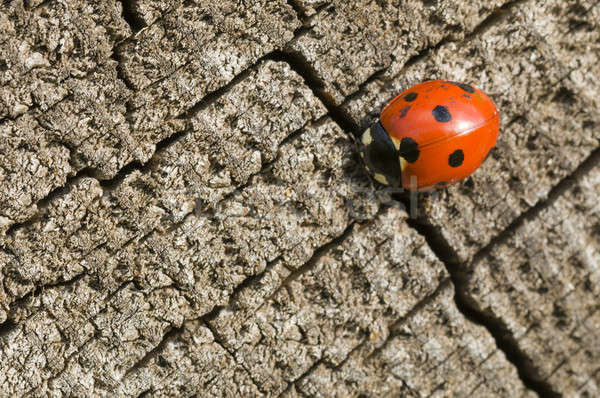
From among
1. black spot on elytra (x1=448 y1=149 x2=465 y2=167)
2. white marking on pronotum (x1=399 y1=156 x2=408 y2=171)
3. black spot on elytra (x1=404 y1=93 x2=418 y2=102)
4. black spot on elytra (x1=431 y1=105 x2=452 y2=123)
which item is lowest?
black spot on elytra (x1=448 y1=149 x2=465 y2=167)

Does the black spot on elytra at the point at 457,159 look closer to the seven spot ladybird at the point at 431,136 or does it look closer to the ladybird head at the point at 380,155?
the seven spot ladybird at the point at 431,136

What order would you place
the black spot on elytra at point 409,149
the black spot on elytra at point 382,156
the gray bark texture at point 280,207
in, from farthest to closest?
1. the black spot on elytra at point 409,149
2. the black spot on elytra at point 382,156
3. the gray bark texture at point 280,207

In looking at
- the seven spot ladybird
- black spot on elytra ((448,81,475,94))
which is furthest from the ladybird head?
black spot on elytra ((448,81,475,94))

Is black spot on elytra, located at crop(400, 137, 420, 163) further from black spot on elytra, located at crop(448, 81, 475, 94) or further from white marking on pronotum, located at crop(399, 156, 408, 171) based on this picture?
black spot on elytra, located at crop(448, 81, 475, 94)

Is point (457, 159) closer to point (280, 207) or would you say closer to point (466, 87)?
point (466, 87)

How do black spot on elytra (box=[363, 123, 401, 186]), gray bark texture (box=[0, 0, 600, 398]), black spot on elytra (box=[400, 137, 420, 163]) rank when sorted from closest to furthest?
gray bark texture (box=[0, 0, 600, 398]) → black spot on elytra (box=[363, 123, 401, 186]) → black spot on elytra (box=[400, 137, 420, 163])

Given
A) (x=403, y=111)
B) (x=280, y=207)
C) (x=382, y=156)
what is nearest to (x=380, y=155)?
(x=382, y=156)

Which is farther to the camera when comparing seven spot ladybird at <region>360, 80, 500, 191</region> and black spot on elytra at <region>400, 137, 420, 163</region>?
black spot on elytra at <region>400, 137, 420, 163</region>

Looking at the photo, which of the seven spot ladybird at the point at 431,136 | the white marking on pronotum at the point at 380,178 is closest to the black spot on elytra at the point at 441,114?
the seven spot ladybird at the point at 431,136
